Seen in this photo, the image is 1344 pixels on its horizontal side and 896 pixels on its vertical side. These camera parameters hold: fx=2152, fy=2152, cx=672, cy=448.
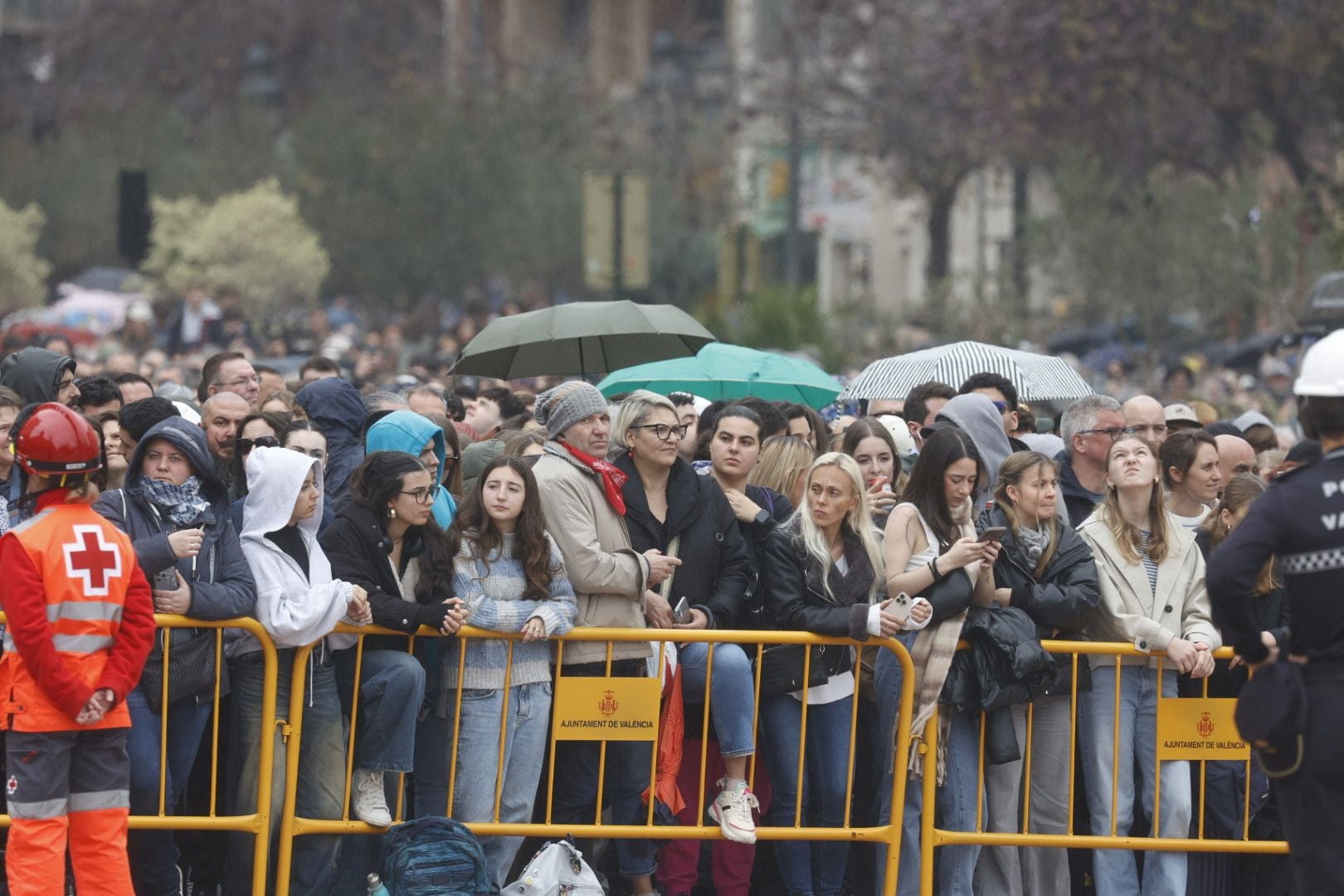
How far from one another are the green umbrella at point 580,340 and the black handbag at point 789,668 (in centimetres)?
360

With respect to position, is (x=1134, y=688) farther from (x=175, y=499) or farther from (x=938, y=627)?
(x=175, y=499)

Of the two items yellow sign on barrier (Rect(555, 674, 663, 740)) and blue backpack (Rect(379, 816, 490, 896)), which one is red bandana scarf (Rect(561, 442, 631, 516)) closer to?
yellow sign on barrier (Rect(555, 674, 663, 740))

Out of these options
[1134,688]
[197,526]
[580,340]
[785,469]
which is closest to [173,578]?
[197,526]

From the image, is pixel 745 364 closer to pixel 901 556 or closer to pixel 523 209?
pixel 901 556

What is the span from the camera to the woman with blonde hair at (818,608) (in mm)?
7723

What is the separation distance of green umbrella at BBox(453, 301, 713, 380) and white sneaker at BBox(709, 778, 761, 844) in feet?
12.6

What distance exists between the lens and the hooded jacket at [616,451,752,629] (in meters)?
7.88

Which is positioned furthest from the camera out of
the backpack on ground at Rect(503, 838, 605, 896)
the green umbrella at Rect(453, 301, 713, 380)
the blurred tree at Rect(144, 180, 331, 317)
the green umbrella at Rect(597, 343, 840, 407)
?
the blurred tree at Rect(144, 180, 331, 317)

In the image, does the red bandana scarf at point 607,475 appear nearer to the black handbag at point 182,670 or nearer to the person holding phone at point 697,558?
the person holding phone at point 697,558

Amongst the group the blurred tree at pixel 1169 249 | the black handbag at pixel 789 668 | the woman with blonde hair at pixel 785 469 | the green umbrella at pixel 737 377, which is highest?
the blurred tree at pixel 1169 249

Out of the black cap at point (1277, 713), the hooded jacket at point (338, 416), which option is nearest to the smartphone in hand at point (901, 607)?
the black cap at point (1277, 713)

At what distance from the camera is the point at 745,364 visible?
40.4 feet

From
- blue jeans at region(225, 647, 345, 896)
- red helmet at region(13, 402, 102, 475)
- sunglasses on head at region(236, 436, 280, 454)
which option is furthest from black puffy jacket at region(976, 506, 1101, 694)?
red helmet at region(13, 402, 102, 475)

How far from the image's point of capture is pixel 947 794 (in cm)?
773
